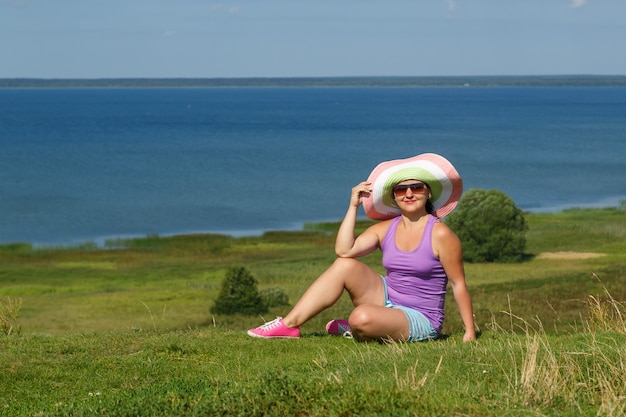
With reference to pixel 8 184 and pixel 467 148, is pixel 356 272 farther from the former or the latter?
pixel 467 148

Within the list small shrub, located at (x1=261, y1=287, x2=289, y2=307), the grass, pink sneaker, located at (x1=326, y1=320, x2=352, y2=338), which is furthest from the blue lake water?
the grass

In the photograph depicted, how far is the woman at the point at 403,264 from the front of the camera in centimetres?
815

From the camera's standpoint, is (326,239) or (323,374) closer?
(323,374)

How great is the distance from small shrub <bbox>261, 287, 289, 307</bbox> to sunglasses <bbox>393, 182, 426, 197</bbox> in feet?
69.6

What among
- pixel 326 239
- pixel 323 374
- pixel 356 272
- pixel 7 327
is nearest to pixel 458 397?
pixel 323 374

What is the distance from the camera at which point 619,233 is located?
51594mm

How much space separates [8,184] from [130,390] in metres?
94.6

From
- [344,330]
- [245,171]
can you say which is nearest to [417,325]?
[344,330]

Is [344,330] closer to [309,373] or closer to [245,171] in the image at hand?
[309,373]

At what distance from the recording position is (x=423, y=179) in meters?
8.34

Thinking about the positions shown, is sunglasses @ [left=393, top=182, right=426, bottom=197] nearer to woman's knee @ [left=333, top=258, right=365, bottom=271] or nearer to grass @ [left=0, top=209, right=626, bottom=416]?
woman's knee @ [left=333, top=258, right=365, bottom=271]

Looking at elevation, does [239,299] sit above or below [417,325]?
below

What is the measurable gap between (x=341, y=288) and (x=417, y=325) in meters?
0.73

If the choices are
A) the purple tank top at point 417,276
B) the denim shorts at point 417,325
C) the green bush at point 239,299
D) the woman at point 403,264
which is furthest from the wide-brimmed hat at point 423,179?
the green bush at point 239,299
